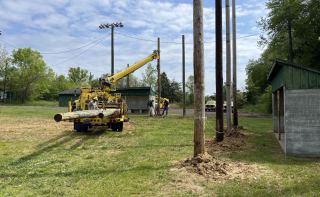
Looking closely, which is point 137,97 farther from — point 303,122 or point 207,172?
point 207,172

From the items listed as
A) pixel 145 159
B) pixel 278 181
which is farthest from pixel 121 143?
pixel 278 181

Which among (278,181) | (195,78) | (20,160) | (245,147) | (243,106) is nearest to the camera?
(278,181)

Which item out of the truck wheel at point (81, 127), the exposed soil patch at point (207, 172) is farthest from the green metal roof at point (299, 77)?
the truck wheel at point (81, 127)

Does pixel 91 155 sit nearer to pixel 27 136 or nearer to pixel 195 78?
pixel 195 78

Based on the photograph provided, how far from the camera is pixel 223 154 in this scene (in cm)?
1430

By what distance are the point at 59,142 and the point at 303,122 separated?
9629 mm

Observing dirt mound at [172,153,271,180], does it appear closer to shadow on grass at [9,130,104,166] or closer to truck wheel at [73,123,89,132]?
shadow on grass at [9,130,104,166]

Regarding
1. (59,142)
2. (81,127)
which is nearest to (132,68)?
(81,127)

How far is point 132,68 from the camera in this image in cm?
3192

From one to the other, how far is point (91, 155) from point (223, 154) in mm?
4183

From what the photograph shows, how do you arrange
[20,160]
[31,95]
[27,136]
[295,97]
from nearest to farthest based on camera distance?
[20,160]
[295,97]
[27,136]
[31,95]

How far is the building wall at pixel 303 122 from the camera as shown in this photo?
14.0 meters

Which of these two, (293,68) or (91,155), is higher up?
(293,68)

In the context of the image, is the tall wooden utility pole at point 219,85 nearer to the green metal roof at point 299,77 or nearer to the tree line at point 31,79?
the green metal roof at point 299,77
